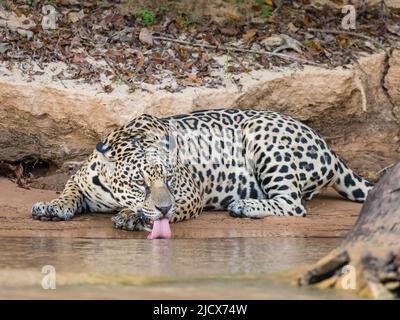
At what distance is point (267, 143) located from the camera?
1220 cm

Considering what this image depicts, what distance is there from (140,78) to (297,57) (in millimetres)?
2077

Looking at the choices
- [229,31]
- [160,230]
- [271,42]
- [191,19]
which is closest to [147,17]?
[191,19]

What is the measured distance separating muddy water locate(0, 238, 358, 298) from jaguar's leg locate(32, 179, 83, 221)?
104cm

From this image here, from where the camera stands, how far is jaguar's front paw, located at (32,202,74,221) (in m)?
11.0

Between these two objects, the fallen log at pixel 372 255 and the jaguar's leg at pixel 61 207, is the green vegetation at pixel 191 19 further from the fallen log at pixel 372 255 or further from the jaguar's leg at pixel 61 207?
the fallen log at pixel 372 255

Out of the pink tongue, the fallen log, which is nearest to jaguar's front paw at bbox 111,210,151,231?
the pink tongue

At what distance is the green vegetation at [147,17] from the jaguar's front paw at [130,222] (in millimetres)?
4143

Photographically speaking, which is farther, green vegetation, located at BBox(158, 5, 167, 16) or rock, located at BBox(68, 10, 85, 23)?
green vegetation, located at BBox(158, 5, 167, 16)

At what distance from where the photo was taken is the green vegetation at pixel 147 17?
47.3 ft

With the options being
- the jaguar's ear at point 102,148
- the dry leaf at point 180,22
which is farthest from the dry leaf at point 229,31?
the jaguar's ear at point 102,148

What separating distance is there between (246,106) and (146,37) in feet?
5.30

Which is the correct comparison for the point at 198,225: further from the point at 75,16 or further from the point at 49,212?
the point at 75,16

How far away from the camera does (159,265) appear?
8.45 meters

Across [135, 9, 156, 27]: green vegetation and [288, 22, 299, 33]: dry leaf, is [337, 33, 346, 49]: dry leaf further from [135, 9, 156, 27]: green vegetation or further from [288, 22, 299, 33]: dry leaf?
[135, 9, 156, 27]: green vegetation
